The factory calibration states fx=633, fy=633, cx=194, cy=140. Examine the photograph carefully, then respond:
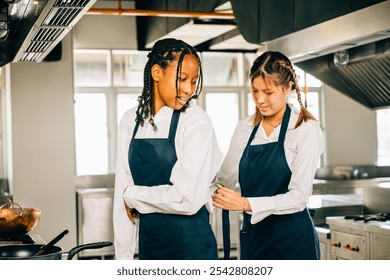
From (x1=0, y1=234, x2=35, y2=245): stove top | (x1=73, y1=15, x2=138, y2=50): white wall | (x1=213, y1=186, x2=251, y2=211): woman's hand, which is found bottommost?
(x1=0, y1=234, x2=35, y2=245): stove top

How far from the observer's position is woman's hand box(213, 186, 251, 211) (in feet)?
6.42

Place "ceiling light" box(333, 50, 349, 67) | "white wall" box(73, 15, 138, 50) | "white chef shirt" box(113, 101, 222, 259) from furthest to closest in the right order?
"white wall" box(73, 15, 138, 50) → "ceiling light" box(333, 50, 349, 67) → "white chef shirt" box(113, 101, 222, 259)

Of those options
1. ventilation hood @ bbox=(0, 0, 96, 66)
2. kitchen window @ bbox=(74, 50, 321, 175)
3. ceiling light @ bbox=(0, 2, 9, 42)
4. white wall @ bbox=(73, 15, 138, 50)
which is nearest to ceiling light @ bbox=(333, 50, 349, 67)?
ventilation hood @ bbox=(0, 0, 96, 66)

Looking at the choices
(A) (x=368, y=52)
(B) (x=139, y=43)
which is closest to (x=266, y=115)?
(A) (x=368, y=52)

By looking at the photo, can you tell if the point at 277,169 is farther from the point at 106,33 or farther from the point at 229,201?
the point at 106,33

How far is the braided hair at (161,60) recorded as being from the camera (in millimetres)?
1826

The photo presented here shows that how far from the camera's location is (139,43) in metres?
6.60

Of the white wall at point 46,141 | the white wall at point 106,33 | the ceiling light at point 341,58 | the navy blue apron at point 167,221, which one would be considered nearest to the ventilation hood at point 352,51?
the ceiling light at point 341,58

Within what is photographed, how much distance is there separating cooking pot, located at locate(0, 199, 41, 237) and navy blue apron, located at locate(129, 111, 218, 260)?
84cm

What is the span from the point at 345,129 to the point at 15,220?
536cm

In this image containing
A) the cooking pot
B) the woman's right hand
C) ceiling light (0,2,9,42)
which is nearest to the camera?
the woman's right hand

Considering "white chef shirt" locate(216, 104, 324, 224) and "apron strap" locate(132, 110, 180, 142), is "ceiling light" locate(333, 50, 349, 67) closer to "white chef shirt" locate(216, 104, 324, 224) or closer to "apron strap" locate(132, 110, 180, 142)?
"white chef shirt" locate(216, 104, 324, 224)

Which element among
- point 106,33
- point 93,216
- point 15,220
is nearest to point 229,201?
point 15,220

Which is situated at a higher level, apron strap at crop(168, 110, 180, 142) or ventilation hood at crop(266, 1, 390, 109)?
ventilation hood at crop(266, 1, 390, 109)
